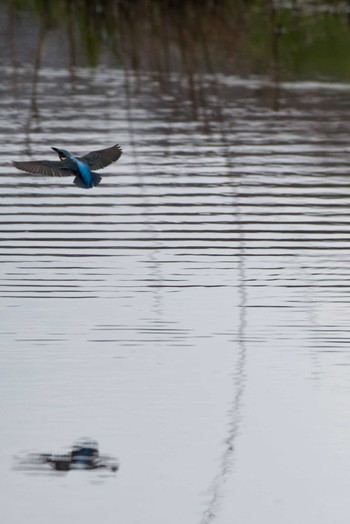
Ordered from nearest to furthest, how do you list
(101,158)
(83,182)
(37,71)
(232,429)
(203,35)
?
(232,429), (83,182), (101,158), (37,71), (203,35)

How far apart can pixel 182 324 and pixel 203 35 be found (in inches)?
485

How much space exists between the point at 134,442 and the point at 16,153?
245 inches

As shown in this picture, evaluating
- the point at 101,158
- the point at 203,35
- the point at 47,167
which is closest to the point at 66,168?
the point at 47,167

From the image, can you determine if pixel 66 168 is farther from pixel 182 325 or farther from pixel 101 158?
pixel 182 325

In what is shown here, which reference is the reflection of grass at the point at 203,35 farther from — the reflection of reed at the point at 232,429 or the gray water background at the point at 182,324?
the reflection of reed at the point at 232,429

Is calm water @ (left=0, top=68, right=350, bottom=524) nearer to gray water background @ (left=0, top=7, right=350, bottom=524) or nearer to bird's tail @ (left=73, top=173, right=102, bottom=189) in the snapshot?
gray water background @ (left=0, top=7, right=350, bottom=524)

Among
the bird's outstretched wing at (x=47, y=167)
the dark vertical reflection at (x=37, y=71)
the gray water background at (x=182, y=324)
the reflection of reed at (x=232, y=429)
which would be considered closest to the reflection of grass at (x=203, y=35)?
the dark vertical reflection at (x=37, y=71)

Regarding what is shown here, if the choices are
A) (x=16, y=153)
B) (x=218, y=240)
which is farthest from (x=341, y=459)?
(x=16, y=153)

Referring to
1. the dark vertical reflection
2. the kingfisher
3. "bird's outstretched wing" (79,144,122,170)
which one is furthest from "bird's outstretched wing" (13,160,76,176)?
the dark vertical reflection

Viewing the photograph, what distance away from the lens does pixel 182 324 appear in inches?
294

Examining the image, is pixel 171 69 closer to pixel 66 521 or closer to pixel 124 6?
pixel 124 6

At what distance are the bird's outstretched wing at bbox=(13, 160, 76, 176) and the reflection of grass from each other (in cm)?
948

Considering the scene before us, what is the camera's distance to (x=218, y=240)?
921 centimetres

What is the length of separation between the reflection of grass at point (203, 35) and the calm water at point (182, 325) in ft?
14.3
